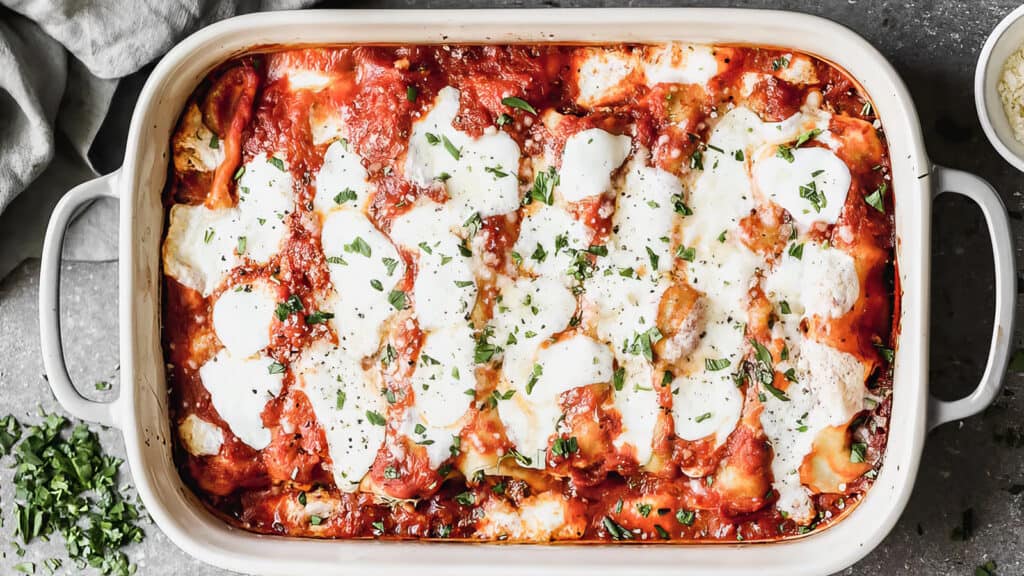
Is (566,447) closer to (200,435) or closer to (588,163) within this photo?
(588,163)

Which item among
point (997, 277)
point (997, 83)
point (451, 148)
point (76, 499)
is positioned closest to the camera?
point (997, 277)

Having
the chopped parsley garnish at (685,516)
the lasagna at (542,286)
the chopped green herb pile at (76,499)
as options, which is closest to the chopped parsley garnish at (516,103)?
the lasagna at (542,286)

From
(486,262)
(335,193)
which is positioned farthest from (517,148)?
(335,193)

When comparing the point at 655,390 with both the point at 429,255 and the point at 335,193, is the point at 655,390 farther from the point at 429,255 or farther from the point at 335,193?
the point at 335,193

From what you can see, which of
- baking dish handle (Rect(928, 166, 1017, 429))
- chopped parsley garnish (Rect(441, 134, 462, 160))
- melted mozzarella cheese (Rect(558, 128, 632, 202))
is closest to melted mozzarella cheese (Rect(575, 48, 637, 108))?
melted mozzarella cheese (Rect(558, 128, 632, 202))

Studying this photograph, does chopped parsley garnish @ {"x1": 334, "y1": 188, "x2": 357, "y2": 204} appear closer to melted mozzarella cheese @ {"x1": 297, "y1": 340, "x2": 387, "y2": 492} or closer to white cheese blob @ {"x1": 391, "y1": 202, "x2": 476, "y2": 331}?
white cheese blob @ {"x1": 391, "y1": 202, "x2": 476, "y2": 331}

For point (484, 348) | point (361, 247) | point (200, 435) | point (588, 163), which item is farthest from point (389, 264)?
point (200, 435)
